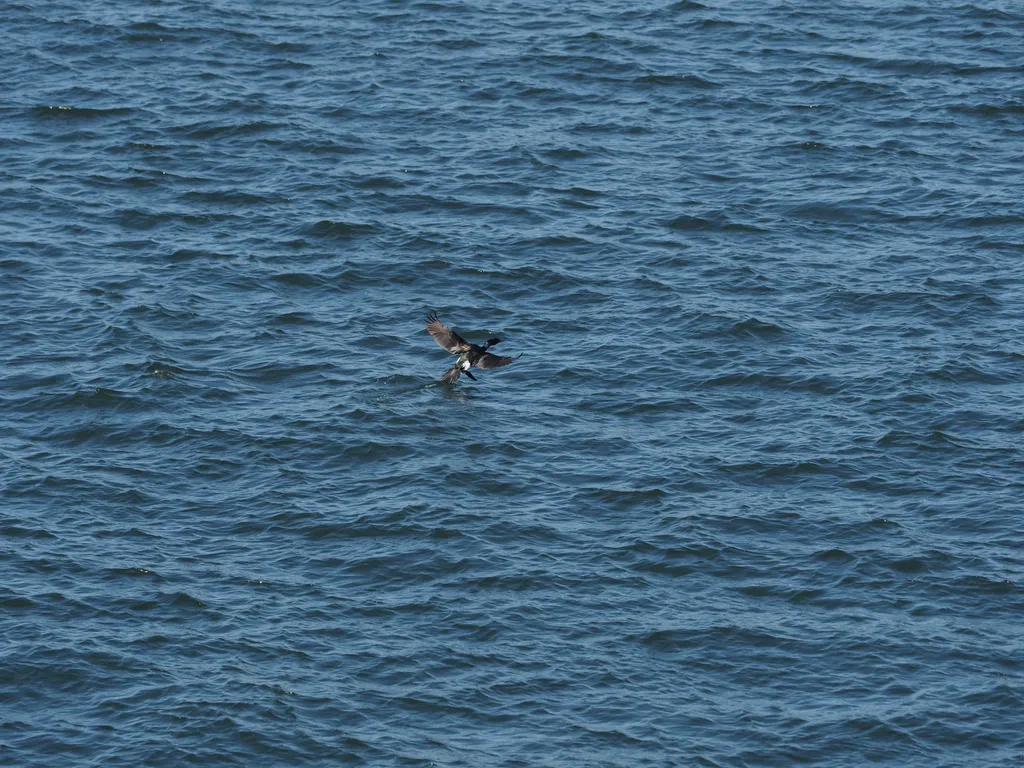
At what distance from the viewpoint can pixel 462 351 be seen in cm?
4178

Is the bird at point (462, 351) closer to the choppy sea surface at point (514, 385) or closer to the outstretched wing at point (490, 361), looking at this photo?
the outstretched wing at point (490, 361)

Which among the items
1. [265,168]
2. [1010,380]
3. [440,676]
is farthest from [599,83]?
[440,676]

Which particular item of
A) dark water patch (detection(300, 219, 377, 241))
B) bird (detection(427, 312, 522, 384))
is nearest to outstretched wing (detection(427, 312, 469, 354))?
bird (detection(427, 312, 522, 384))

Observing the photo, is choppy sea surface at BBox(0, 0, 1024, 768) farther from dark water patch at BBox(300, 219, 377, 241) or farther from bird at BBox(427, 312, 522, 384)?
bird at BBox(427, 312, 522, 384)

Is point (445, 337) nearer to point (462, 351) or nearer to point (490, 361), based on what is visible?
point (462, 351)

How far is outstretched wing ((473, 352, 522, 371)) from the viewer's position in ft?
134

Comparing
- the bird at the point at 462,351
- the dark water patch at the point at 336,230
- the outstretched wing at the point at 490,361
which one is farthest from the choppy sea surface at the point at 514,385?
the outstretched wing at the point at 490,361

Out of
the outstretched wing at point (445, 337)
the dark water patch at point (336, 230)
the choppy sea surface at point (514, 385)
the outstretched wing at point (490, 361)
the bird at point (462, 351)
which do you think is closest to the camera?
the choppy sea surface at point (514, 385)

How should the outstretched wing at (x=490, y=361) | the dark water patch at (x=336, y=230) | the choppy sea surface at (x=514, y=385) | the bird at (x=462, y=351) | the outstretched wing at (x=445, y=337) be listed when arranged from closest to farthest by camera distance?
1. the choppy sea surface at (x=514, y=385)
2. the outstretched wing at (x=490, y=361)
3. the bird at (x=462, y=351)
4. the outstretched wing at (x=445, y=337)
5. the dark water patch at (x=336, y=230)

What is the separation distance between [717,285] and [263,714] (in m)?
21.4

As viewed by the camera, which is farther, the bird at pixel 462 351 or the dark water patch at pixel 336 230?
the dark water patch at pixel 336 230

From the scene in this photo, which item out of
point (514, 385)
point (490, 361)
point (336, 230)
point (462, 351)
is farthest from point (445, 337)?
point (336, 230)

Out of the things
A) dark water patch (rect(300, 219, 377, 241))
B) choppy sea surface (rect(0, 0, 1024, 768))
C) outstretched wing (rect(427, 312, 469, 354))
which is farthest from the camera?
dark water patch (rect(300, 219, 377, 241))

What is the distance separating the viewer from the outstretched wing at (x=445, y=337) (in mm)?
41666
